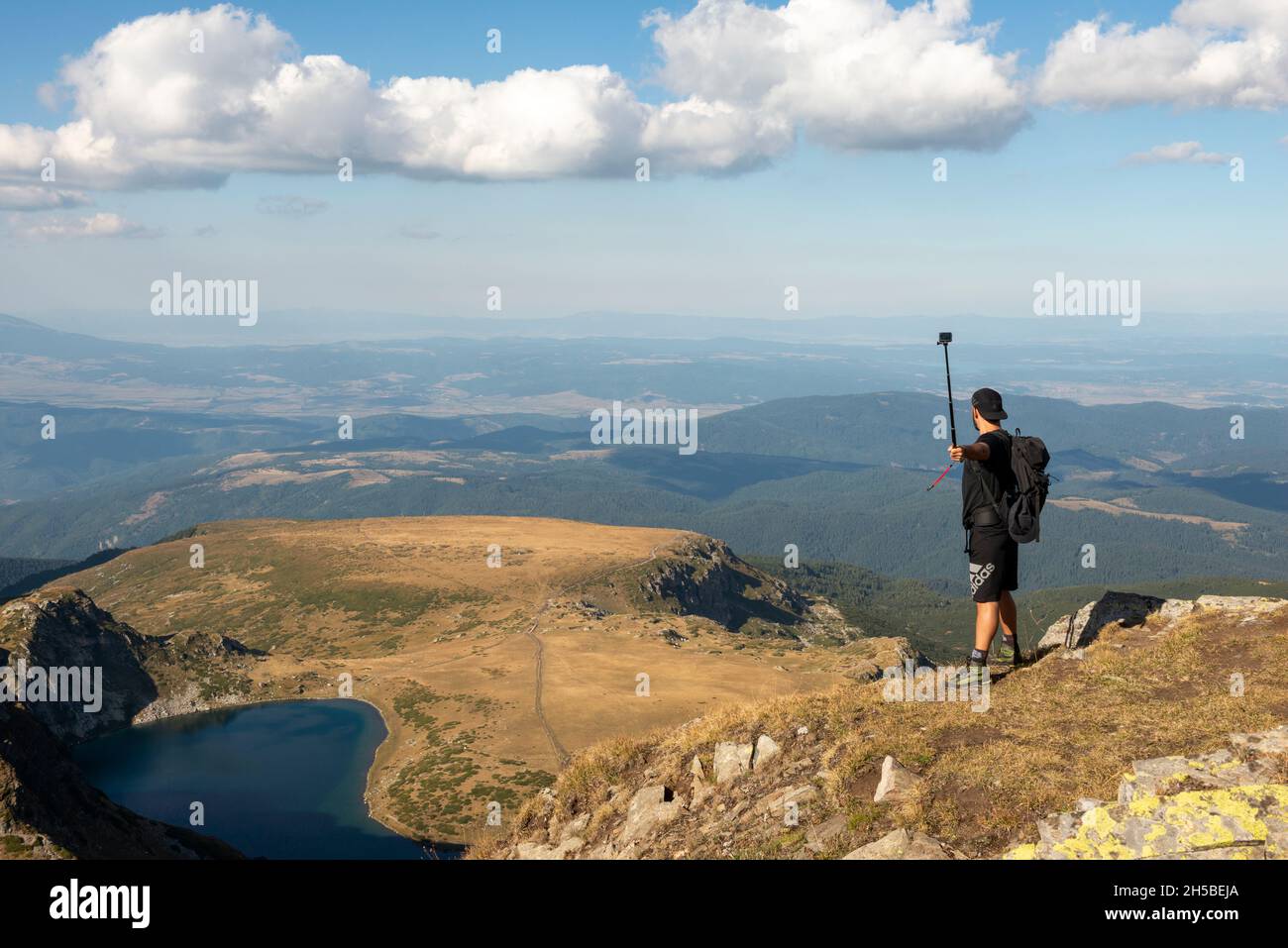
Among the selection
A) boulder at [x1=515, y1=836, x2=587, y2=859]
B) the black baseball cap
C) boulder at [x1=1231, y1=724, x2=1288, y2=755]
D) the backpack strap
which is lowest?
boulder at [x1=515, y1=836, x2=587, y2=859]

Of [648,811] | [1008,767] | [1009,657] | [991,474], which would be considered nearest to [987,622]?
[1009,657]

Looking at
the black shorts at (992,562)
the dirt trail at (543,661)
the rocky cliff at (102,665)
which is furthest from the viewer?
the rocky cliff at (102,665)

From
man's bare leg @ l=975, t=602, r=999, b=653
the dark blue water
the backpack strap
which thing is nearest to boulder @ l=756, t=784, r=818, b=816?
man's bare leg @ l=975, t=602, r=999, b=653

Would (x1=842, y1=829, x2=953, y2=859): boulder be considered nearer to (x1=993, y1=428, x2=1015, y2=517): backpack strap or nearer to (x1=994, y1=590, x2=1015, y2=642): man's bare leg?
(x1=994, y1=590, x2=1015, y2=642): man's bare leg

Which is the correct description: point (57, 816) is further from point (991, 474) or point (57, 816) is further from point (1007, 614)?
point (991, 474)

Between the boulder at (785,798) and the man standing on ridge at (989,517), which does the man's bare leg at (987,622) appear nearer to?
the man standing on ridge at (989,517)

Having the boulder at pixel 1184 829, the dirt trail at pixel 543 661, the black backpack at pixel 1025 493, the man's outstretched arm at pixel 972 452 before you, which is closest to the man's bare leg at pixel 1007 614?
the black backpack at pixel 1025 493
